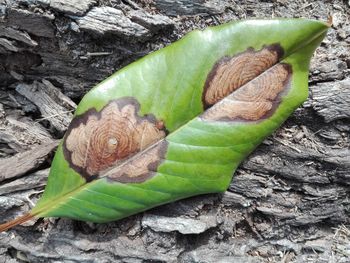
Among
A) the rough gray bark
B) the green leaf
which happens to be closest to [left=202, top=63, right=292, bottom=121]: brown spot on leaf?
the green leaf

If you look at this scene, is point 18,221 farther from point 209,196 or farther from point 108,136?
point 209,196

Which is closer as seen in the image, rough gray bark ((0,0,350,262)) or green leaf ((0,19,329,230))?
green leaf ((0,19,329,230))

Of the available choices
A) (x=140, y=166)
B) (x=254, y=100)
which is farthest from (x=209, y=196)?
(x=254, y=100)

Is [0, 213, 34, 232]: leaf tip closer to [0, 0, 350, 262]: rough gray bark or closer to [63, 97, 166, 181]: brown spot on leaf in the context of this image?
[0, 0, 350, 262]: rough gray bark

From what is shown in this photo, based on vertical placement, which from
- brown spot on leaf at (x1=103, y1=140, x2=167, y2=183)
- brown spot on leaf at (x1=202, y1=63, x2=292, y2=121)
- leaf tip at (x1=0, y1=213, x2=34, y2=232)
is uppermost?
brown spot on leaf at (x1=202, y1=63, x2=292, y2=121)

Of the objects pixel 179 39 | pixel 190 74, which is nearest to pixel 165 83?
pixel 190 74

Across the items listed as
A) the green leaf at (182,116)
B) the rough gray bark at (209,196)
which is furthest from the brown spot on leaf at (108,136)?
the rough gray bark at (209,196)
